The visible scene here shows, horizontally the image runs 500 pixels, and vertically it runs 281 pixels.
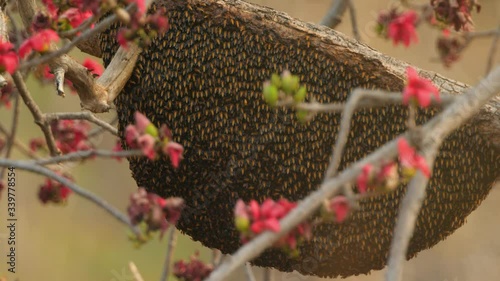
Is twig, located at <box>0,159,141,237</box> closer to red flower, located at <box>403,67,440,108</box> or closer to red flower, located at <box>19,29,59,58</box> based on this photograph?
red flower, located at <box>19,29,59,58</box>

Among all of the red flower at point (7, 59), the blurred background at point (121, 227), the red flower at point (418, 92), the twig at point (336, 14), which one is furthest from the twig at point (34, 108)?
the blurred background at point (121, 227)

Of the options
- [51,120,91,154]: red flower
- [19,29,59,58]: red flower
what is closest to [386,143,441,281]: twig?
[19,29,59,58]: red flower

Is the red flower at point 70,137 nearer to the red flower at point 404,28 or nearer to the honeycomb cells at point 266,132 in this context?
the honeycomb cells at point 266,132

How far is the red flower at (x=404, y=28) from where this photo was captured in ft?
5.16

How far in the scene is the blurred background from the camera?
4.47m

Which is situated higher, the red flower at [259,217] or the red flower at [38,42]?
the red flower at [38,42]

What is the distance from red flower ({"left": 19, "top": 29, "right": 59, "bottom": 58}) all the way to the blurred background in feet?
9.26

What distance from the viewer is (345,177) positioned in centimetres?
105

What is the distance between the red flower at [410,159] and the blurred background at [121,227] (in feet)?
9.82

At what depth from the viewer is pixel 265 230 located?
107 centimetres

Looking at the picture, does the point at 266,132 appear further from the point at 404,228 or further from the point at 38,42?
the point at 404,228

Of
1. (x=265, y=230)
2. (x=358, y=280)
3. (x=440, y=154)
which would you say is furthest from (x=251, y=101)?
(x=358, y=280)

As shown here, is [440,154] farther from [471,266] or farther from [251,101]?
[471,266]

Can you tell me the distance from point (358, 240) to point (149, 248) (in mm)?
3710
